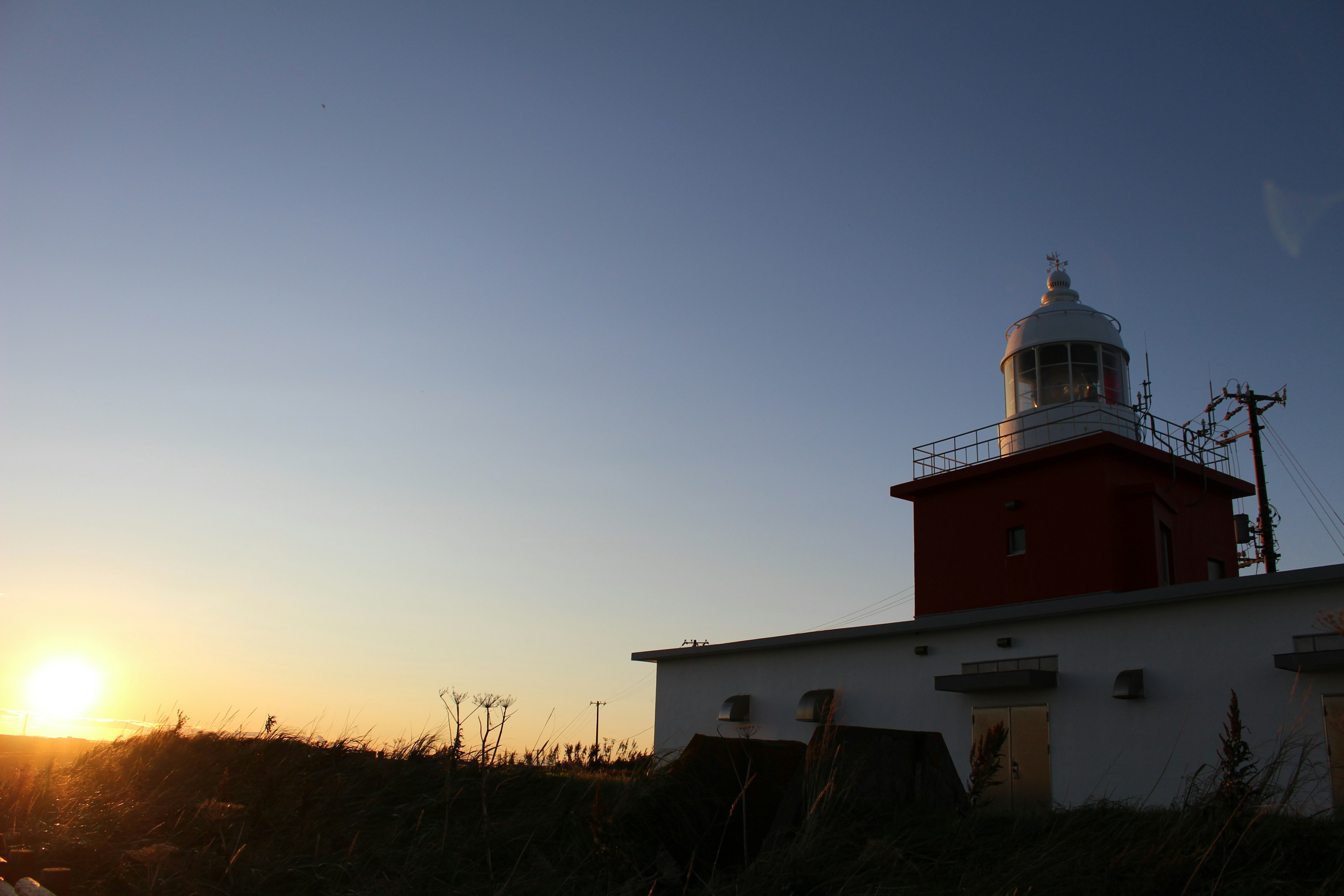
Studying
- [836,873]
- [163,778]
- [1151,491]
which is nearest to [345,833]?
[163,778]

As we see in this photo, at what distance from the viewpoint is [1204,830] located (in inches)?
177

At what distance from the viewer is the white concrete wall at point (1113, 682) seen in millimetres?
11133

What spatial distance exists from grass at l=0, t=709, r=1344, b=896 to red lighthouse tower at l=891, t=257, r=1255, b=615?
37.2ft

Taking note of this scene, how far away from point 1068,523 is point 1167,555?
1900mm

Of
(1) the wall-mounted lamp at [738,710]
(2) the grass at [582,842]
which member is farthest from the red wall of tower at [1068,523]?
(2) the grass at [582,842]

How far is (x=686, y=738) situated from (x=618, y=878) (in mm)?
15298

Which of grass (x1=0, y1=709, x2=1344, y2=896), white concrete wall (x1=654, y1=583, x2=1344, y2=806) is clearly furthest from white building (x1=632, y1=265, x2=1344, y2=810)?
grass (x1=0, y1=709, x2=1344, y2=896)

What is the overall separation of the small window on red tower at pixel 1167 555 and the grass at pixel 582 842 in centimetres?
1188

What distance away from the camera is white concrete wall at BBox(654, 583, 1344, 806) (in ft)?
36.5

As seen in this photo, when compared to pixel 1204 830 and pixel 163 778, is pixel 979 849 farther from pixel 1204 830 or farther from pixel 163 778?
pixel 163 778

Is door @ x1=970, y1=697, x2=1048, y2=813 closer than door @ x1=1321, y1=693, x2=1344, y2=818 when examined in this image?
No

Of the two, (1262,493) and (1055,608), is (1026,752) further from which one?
(1262,493)

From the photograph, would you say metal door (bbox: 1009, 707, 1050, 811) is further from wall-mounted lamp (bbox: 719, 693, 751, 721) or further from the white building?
wall-mounted lamp (bbox: 719, 693, 751, 721)

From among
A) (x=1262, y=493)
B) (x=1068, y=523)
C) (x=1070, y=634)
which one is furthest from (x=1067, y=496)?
(x=1262, y=493)
